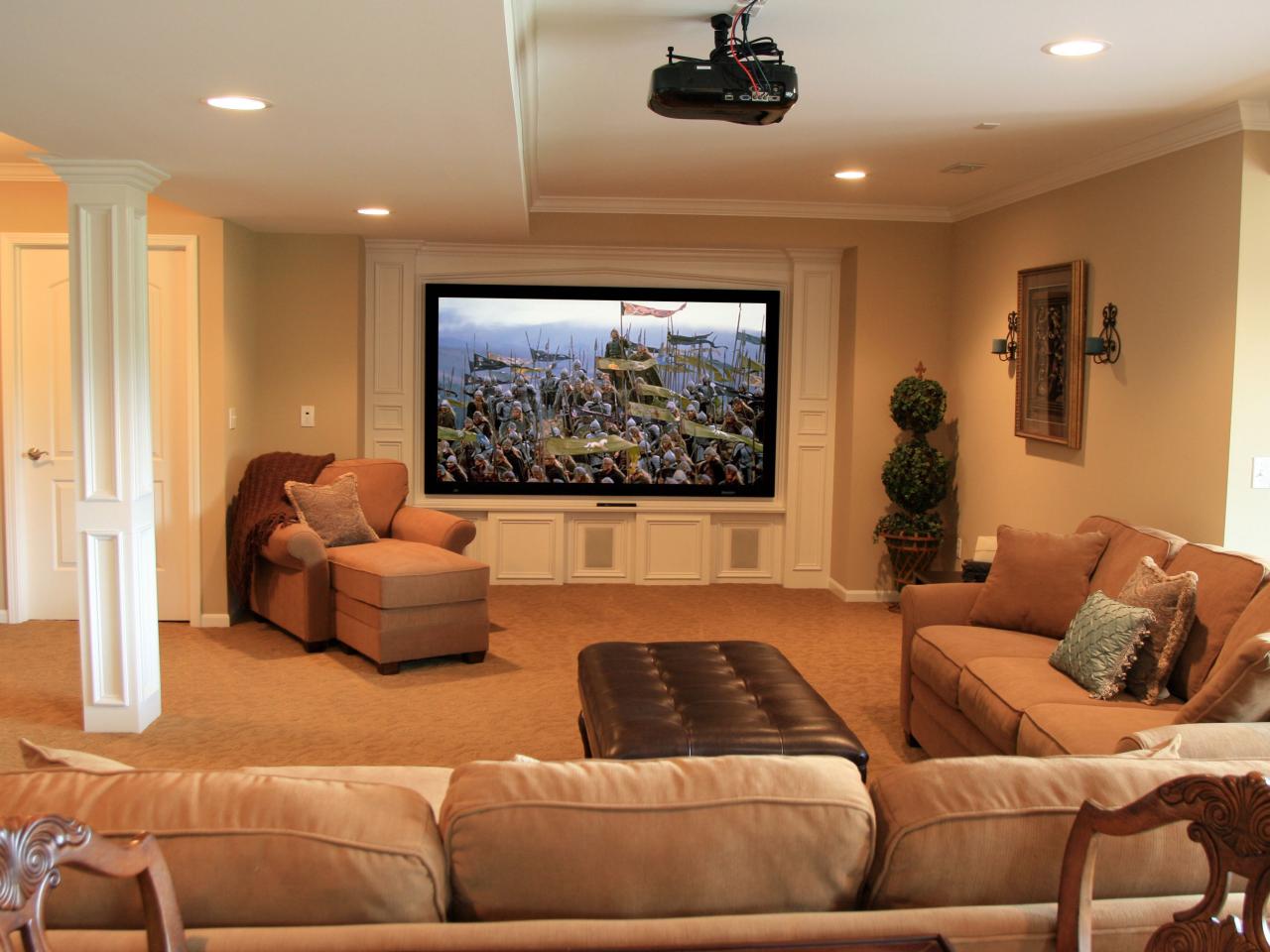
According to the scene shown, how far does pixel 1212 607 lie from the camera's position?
3.41 m

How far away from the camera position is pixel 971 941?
1.53 m

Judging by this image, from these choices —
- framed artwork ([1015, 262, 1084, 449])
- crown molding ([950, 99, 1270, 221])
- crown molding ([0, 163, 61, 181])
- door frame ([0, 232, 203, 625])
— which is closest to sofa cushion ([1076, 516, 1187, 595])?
framed artwork ([1015, 262, 1084, 449])

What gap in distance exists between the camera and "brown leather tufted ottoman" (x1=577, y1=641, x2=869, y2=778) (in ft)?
10.5

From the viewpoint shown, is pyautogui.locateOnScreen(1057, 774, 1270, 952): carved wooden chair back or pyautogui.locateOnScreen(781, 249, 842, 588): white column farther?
pyautogui.locateOnScreen(781, 249, 842, 588): white column

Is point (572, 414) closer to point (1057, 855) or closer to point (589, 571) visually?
point (589, 571)

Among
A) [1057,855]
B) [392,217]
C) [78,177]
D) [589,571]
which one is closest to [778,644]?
[589,571]

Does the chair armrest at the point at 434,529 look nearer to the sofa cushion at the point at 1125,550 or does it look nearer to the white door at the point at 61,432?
the white door at the point at 61,432

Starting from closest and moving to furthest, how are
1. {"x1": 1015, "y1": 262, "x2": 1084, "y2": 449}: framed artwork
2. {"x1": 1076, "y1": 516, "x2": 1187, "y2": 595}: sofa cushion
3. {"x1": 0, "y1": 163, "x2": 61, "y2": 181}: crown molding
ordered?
{"x1": 1076, "y1": 516, "x2": 1187, "y2": 595}: sofa cushion
{"x1": 1015, "y1": 262, "x2": 1084, "y2": 449}: framed artwork
{"x1": 0, "y1": 163, "x2": 61, "y2": 181}: crown molding

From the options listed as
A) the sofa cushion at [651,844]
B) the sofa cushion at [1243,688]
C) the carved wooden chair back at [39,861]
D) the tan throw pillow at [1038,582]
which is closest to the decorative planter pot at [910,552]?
the tan throw pillow at [1038,582]

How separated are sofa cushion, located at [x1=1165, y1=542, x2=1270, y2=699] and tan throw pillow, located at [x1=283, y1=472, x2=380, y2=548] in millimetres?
4056

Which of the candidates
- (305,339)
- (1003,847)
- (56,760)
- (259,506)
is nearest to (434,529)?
(259,506)

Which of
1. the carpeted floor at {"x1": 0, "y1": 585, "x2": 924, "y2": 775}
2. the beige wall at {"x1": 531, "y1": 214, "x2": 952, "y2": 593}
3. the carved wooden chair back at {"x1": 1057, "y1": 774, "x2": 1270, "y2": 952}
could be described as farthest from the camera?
the beige wall at {"x1": 531, "y1": 214, "x2": 952, "y2": 593}

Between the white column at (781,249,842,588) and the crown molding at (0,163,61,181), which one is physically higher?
the crown molding at (0,163,61,181)

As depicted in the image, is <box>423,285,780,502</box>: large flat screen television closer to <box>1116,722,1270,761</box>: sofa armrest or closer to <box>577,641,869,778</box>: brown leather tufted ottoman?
<box>577,641,869,778</box>: brown leather tufted ottoman
